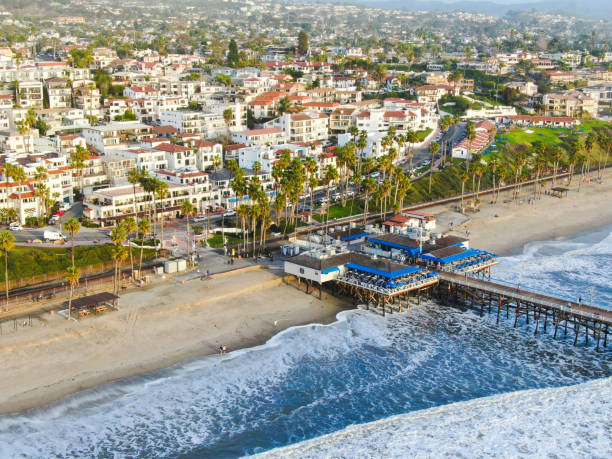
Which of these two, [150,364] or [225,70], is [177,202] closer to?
[150,364]

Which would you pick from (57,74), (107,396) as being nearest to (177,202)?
(107,396)

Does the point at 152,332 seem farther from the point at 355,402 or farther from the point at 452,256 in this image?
the point at 452,256

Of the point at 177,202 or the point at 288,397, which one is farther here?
the point at 177,202

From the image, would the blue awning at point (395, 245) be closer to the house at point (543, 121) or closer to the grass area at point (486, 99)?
the house at point (543, 121)

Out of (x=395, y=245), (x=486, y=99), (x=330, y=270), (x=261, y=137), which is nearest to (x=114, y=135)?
(x=261, y=137)

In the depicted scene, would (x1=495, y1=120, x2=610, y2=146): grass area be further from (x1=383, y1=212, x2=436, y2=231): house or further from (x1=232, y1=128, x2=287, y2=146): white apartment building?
(x1=383, y1=212, x2=436, y2=231): house

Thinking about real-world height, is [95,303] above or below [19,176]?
below
